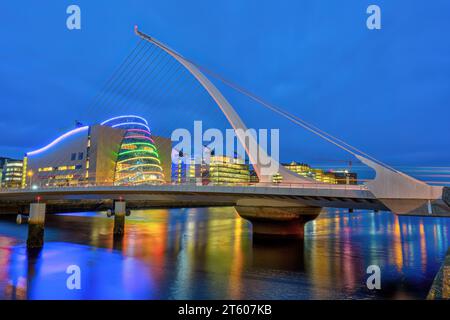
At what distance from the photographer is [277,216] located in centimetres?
2486

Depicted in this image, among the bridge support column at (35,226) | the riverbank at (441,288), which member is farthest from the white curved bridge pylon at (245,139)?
the bridge support column at (35,226)

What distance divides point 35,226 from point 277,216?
1666 centimetres

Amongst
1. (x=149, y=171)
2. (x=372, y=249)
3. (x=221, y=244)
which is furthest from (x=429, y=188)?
(x=149, y=171)

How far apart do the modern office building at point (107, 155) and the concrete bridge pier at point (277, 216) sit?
2030 inches

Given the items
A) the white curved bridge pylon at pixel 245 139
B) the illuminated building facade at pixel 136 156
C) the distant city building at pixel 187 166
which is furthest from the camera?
the distant city building at pixel 187 166

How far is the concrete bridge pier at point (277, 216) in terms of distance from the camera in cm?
2439

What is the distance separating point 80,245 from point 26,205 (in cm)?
3672

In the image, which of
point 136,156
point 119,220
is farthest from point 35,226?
point 136,156

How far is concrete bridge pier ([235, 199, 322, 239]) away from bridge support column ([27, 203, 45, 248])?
45.1ft

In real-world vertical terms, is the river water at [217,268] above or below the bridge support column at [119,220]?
below

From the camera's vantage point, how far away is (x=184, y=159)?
13225cm

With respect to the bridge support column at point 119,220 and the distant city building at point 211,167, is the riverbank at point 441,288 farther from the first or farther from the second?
the distant city building at point 211,167

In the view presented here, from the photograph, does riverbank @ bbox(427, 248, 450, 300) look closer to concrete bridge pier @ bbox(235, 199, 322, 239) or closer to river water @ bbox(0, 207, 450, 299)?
river water @ bbox(0, 207, 450, 299)

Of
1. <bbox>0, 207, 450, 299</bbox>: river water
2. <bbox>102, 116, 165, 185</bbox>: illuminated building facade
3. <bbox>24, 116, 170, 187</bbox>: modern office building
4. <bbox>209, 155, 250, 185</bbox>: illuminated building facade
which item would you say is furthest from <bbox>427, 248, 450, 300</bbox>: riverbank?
<bbox>209, 155, 250, 185</bbox>: illuminated building facade
